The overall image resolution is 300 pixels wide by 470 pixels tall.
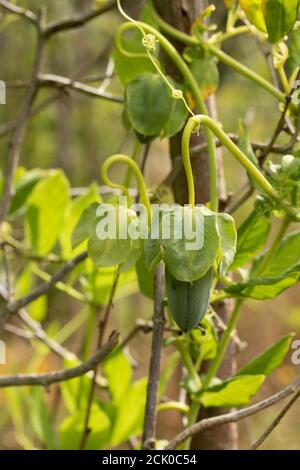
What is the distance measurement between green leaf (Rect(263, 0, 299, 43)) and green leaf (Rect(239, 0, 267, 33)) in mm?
28

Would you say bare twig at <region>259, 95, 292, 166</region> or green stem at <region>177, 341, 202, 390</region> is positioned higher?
bare twig at <region>259, 95, 292, 166</region>

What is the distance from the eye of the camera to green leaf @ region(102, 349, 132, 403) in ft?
2.49

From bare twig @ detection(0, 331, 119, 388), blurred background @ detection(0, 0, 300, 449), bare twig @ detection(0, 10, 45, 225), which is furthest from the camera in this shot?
blurred background @ detection(0, 0, 300, 449)

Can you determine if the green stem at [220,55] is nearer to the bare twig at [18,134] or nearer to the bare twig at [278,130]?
the bare twig at [278,130]

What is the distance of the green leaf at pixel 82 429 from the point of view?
74cm

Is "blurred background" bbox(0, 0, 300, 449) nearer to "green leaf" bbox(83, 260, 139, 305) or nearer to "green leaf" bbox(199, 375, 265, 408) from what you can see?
"green leaf" bbox(83, 260, 139, 305)

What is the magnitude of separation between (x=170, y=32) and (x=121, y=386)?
0.33 metres

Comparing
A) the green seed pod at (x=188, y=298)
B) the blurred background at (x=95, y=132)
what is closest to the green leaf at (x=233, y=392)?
the green seed pod at (x=188, y=298)

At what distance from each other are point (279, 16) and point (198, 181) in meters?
0.16

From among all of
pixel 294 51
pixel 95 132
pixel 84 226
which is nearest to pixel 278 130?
pixel 294 51

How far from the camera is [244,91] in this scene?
9.47ft

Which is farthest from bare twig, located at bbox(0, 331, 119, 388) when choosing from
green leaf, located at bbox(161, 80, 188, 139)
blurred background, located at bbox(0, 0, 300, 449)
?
blurred background, located at bbox(0, 0, 300, 449)

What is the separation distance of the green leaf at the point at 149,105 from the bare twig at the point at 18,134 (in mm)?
232
